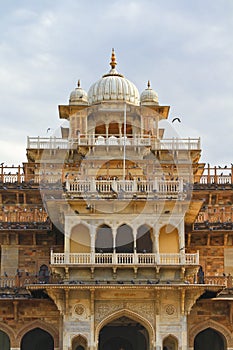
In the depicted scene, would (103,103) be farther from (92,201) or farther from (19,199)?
(92,201)

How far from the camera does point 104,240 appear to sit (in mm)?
34000

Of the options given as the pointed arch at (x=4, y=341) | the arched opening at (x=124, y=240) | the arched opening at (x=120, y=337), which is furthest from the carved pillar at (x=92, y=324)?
the pointed arch at (x=4, y=341)

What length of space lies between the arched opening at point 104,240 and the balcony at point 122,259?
188 cm

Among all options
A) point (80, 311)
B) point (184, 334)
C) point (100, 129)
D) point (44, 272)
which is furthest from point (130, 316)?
point (100, 129)

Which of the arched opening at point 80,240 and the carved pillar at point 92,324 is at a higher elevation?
the arched opening at point 80,240

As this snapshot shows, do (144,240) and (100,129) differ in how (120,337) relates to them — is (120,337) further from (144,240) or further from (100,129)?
(100,129)

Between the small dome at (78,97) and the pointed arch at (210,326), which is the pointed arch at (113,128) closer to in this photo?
the small dome at (78,97)

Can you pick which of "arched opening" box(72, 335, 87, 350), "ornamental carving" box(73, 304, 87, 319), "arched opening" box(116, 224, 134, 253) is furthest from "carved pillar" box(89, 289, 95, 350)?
"arched opening" box(116, 224, 134, 253)

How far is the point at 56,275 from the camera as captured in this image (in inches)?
1265

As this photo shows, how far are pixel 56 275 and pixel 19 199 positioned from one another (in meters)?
7.63

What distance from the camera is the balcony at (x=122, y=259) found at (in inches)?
1219

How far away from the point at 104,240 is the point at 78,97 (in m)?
11.1

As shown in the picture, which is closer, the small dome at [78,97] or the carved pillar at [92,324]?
the carved pillar at [92,324]

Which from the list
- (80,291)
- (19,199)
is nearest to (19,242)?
(19,199)
